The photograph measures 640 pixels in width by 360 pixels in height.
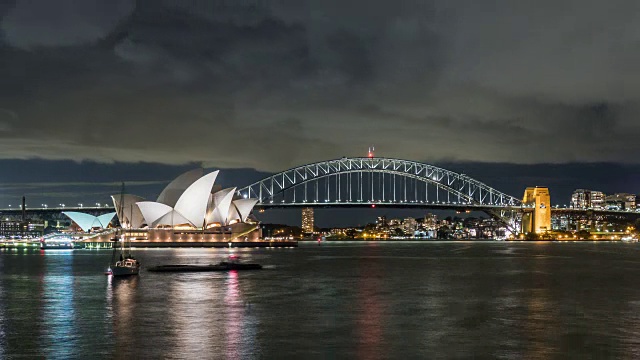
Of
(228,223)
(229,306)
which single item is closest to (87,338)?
(229,306)

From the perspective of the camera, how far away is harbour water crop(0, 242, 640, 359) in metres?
20.5

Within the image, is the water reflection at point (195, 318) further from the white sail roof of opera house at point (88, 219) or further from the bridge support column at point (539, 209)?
the bridge support column at point (539, 209)

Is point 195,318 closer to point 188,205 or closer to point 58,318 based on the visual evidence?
point 58,318

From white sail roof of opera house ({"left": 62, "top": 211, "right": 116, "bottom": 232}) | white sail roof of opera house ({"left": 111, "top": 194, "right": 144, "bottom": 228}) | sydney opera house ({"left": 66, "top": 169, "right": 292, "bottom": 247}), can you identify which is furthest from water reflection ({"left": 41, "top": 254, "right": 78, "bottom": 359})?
white sail roof of opera house ({"left": 62, "top": 211, "right": 116, "bottom": 232})

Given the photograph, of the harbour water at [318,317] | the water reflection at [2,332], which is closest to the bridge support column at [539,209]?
the harbour water at [318,317]

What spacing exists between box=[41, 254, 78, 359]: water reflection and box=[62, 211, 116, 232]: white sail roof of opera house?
11566 centimetres

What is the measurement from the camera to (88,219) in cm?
15888

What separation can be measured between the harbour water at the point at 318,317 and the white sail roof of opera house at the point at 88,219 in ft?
376

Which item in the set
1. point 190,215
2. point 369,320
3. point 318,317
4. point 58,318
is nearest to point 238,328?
point 318,317

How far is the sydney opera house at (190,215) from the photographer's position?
367 ft

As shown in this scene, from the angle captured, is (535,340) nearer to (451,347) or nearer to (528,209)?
(451,347)

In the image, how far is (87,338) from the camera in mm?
22375

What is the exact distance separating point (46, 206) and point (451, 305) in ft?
530

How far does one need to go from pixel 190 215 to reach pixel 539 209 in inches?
3209
